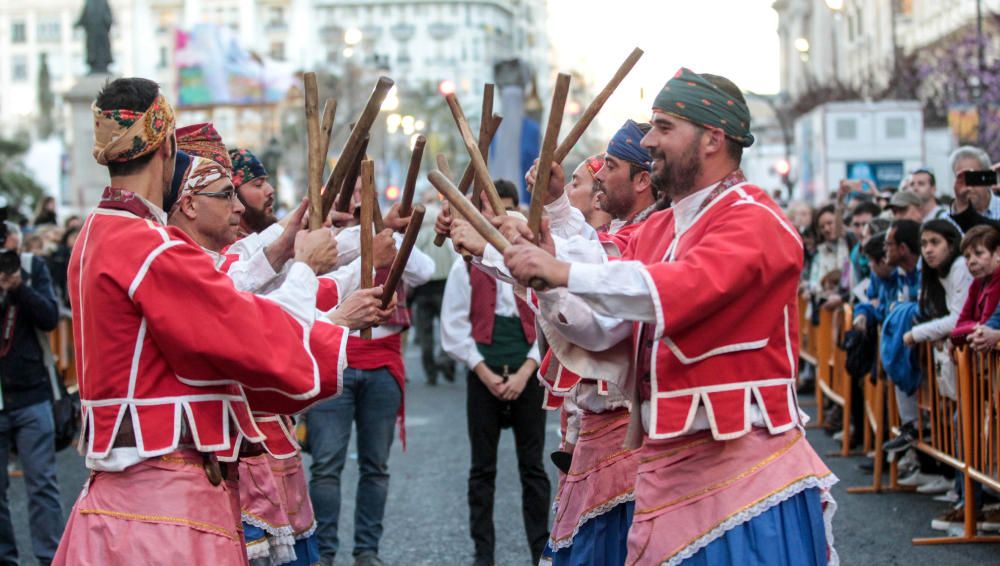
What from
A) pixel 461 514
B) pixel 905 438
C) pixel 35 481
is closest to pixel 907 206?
pixel 905 438

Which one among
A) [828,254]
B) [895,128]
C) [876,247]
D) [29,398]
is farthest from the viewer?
[895,128]

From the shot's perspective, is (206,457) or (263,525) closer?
(206,457)

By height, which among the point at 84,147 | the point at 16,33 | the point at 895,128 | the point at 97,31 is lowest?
the point at 895,128

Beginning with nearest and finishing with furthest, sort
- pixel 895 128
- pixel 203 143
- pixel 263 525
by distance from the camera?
pixel 203 143
pixel 263 525
pixel 895 128

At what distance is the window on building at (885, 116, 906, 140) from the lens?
26734mm

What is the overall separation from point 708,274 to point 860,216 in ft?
30.9

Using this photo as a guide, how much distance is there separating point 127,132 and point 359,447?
400cm

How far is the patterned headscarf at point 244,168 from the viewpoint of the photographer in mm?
6684

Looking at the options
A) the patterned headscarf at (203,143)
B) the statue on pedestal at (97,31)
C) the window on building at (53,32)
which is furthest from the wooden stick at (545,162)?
the window on building at (53,32)

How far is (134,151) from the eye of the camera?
428cm

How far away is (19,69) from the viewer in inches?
5807

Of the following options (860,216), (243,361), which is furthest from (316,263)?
(860,216)

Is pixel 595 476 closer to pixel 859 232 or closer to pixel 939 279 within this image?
pixel 939 279

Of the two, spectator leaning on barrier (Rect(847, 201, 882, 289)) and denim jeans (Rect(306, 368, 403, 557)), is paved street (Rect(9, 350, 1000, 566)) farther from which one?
spectator leaning on barrier (Rect(847, 201, 882, 289))
